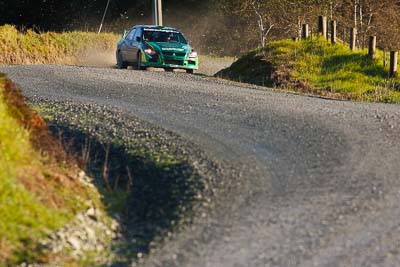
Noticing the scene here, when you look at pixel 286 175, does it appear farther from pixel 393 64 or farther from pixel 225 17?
pixel 225 17

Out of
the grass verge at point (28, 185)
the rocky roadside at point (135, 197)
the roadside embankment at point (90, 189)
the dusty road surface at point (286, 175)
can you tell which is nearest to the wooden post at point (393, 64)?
the dusty road surface at point (286, 175)

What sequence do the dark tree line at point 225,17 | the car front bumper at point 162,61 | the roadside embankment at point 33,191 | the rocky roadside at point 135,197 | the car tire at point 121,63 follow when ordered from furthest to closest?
the dark tree line at point 225,17 → the car tire at point 121,63 → the car front bumper at point 162,61 → the rocky roadside at point 135,197 → the roadside embankment at point 33,191

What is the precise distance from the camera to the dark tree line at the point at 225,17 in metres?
43.3

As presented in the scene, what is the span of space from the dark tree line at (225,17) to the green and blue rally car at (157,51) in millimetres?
10882

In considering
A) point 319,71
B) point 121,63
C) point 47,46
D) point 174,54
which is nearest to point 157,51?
point 174,54

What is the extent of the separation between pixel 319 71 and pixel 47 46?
14218mm

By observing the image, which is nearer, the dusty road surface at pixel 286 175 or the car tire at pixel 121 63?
the dusty road surface at pixel 286 175

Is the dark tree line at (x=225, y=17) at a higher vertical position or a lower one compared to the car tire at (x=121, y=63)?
higher

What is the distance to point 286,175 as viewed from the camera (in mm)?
10938

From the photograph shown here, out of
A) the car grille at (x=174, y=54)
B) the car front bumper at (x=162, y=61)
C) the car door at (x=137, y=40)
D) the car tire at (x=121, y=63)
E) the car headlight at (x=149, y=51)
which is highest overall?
the car door at (x=137, y=40)

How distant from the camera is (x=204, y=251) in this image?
8.45 metres

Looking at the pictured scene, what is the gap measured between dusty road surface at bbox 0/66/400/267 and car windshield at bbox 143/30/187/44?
12.5 m

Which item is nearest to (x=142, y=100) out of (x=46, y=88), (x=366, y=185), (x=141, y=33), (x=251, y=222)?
(x=46, y=88)

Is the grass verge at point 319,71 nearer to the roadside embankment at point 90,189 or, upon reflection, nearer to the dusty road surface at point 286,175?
the dusty road surface at point 286,175
